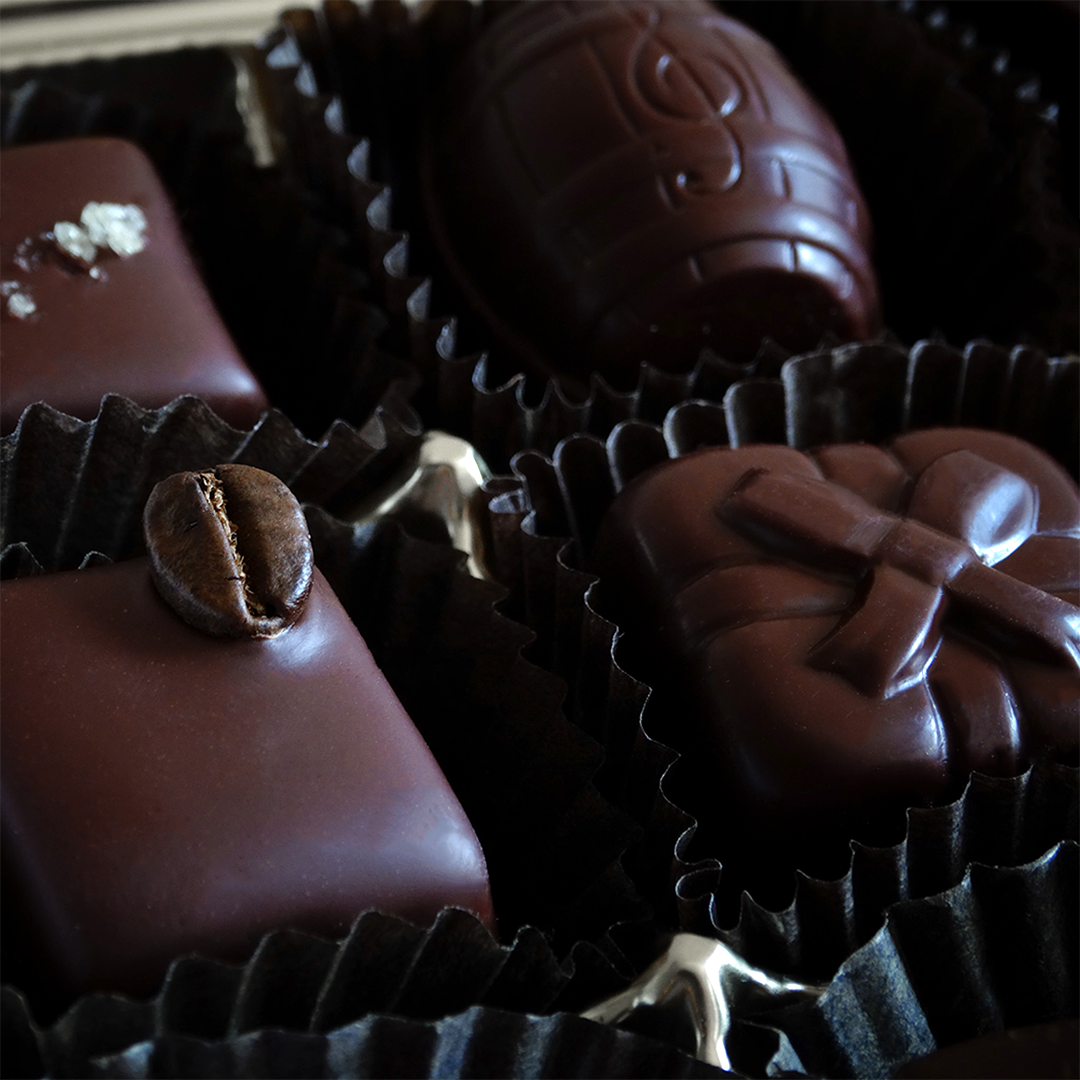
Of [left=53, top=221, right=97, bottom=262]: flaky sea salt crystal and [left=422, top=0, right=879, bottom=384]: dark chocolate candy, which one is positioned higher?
[left=53, top=221, right=97, bottom=262]: flaky sea salt crystal

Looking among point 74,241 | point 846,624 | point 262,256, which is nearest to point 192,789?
point 846,624

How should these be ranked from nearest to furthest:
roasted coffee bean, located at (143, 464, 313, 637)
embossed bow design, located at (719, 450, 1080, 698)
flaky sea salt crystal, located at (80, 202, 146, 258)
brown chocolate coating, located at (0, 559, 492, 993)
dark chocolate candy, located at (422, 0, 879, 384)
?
1. brown chocolate coating, located at (0, 559, 492, 993)
2. roasted coffee bean, located at (143, 464, 313, 637)
3. embossed bow design, located at (719, 450, 1080, 698)
4. flaky sea salt crystal, located at (80, 202, 146, 258)
5. dark chocolate candy, located at (422, 0, 879, 384)

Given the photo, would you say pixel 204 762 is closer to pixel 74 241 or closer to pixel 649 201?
pixel 74 241

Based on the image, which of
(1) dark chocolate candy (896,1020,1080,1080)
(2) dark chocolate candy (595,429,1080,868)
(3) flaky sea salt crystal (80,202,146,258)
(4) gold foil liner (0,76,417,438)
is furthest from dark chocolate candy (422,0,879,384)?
(1) dark chocolate candy (896,1020,1080,1080)

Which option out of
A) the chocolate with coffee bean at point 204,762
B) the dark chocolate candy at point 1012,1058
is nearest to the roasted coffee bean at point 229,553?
the chocolate with coffee bean at point 204,762

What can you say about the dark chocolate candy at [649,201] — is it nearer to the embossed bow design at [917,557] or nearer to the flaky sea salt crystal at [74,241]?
the embossed bow design at [917,557]

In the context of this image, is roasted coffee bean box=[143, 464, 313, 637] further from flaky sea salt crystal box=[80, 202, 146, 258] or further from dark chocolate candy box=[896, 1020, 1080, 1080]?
dark chocolate candy box=[896, 1020, 1080, 1080]

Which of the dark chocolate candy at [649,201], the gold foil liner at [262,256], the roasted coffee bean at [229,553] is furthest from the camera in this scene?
the gold foil liner at [262,256]
